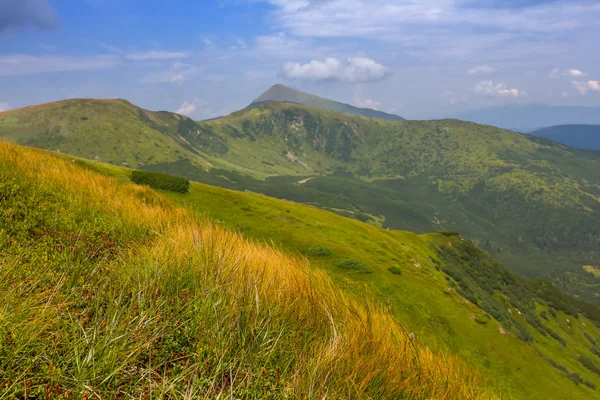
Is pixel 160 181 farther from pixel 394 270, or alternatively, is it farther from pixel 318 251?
pixel 394 270

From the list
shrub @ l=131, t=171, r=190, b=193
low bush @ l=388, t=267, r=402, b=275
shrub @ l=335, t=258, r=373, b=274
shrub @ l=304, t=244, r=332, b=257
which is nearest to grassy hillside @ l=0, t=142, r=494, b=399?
shrub @ l=335, t=258, r=373, b=274

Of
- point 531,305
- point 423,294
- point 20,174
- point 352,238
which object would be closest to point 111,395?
point 20,174

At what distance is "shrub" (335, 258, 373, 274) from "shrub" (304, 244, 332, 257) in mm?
1294

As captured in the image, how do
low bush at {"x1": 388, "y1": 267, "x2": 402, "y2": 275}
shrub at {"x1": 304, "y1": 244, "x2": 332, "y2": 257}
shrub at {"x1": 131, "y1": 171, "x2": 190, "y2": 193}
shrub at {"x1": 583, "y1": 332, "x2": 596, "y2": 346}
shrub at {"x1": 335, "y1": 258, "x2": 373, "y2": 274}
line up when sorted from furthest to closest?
shrub at {"x1": 583, "y1": 332, "x2": 596, "y2": 346} < shrub at {"x1": 131, "y1": 171, "x2": 190, "y2": 193} < low bush at {"x1": 388, "y1": 267, "x2": 402, "y2": 275} < shrub at {"x1": 304, "y1": 244, "x2": 332, "y2": 257} < shrub at {"x1": 335, "y1": 258, "x2": 373, "y2": 274}

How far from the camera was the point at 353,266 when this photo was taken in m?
21.3

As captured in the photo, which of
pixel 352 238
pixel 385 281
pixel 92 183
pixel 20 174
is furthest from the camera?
pixel 352 238

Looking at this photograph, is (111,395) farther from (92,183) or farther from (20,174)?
(92,183)

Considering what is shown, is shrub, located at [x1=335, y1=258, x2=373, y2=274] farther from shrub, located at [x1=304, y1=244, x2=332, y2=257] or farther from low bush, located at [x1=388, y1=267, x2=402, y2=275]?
low bush, located at [x1=388, y1=267, x2=402, y2=275]

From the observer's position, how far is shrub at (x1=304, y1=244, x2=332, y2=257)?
21.7 metres

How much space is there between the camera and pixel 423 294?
23.2 m

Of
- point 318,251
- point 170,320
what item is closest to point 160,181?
point 318,251

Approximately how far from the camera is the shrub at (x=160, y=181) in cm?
2798

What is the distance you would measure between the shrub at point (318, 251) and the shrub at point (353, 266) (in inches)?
50.9

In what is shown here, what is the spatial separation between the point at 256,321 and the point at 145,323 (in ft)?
4.52
